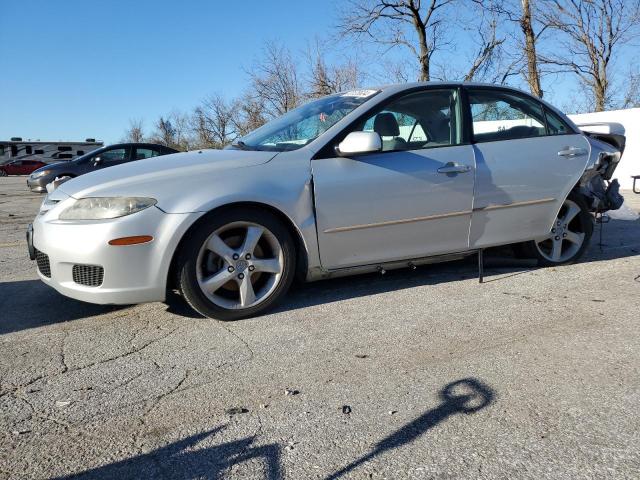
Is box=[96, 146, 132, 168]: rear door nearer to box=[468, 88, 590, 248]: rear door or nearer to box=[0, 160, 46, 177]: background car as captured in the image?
box=[468, 88, 590, 248]: rear door

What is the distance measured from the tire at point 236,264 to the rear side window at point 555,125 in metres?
2.60

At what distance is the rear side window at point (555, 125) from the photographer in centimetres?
478

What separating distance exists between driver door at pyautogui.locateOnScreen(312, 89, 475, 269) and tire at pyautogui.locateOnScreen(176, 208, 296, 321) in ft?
1.12

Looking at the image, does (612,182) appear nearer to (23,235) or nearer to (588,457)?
(588,457)

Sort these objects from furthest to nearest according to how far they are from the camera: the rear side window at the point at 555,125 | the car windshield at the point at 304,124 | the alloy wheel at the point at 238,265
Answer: the rear side window at the point at 555,125 < the car windshield at the point at 304,124 < the alloy wheel at the point at 238,265

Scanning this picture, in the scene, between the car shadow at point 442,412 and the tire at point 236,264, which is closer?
the car shadow at point 442,412

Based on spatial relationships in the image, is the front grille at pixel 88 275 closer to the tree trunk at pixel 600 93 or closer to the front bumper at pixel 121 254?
the front bumper at pixel 121 254

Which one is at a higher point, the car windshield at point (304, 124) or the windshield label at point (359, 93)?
the windshield label at point (359, 93)

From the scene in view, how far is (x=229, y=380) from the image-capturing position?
9.01ft

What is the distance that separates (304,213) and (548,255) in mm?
2467

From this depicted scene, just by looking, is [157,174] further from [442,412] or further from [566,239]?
[566,239]

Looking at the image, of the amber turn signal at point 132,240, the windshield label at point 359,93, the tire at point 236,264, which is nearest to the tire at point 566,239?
the windshield label at point 359,93

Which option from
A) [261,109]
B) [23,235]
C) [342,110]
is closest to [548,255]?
[342,110]

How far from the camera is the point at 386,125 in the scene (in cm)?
425
